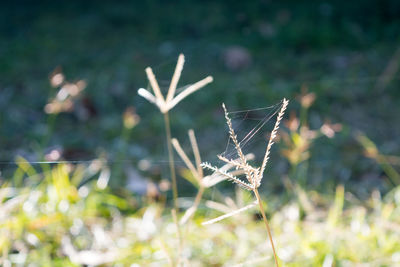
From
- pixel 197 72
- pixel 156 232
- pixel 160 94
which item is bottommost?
pixel 156 232

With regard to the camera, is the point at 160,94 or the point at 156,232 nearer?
the point at 160,94

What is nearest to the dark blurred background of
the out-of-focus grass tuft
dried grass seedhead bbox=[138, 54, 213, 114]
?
the out-of-focus grass tuft

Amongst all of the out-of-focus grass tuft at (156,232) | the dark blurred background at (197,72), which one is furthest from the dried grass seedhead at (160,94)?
the dark blurred background at (197,72)

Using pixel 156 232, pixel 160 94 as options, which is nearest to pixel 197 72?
pixel 156 232

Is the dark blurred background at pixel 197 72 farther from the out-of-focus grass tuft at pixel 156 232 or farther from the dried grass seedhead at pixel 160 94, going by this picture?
the dried grass seedhead at pixel 160 94

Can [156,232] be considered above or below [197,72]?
below

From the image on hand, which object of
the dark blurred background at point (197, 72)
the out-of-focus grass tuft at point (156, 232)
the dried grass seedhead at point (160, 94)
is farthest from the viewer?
the dark blurred background at point (197, 72)

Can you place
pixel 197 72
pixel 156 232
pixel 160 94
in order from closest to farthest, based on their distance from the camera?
pixel 160 94
pixel 156 232
pixel 197 72

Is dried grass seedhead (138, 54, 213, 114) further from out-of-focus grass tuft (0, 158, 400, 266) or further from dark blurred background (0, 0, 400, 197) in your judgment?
dark blurred background (0, 0, 400, 197)

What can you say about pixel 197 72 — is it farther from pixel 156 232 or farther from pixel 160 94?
pixel 160 94
